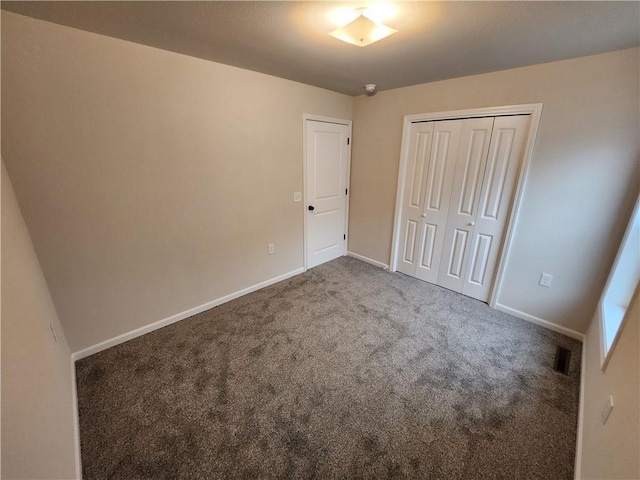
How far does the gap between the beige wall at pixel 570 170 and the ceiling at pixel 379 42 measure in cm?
17

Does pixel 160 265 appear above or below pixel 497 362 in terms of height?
above

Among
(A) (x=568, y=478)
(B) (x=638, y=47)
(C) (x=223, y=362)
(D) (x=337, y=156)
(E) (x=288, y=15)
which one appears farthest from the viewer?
(D) (x=337, y=156)

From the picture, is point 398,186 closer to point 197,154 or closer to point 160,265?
point 197,154

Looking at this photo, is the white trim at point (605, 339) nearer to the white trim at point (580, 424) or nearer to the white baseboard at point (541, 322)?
the white trim at point (580, 424)

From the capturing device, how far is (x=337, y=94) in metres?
3.31

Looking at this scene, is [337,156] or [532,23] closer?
[532,23]

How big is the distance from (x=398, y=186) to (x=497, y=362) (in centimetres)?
210

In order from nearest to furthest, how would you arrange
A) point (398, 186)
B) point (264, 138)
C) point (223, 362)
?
point (223, 362) < point (264, 138) < point (398, 186)

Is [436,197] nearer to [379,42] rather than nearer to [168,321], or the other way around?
[379,42]

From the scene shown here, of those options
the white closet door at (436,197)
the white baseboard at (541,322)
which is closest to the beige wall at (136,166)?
the white closet door at (436,197)

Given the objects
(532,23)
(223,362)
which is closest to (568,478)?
(223,362)

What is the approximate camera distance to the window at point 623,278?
1.85 metres

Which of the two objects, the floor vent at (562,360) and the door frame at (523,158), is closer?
the floor vent at (562,360)

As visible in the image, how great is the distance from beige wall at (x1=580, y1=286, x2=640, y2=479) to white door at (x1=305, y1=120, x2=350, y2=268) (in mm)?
2803
